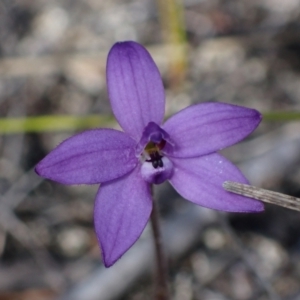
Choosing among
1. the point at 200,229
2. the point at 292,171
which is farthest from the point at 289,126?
Result: the point at 200,229

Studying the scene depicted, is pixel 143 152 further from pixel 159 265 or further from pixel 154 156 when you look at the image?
pixel 159 265

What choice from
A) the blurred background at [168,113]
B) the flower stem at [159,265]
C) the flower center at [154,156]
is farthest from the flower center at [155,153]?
the blurred background at [168,113]

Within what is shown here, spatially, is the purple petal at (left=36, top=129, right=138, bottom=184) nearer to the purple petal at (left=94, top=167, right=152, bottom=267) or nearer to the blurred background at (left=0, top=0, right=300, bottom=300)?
the purple petal at (left=94, top=167, right=152, bottom=267)

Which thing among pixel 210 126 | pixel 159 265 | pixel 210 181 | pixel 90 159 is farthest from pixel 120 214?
pixel 159 265

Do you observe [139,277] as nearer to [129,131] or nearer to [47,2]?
[129,131]

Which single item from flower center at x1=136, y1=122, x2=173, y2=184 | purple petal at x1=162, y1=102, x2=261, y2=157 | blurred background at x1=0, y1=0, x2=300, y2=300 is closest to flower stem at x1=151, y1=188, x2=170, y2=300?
flower center at x1=136, y1=122, x2=173, y2=184

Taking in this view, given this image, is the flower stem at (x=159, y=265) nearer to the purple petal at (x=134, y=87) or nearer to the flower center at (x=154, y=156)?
the flower center at (x=154, y=156)
